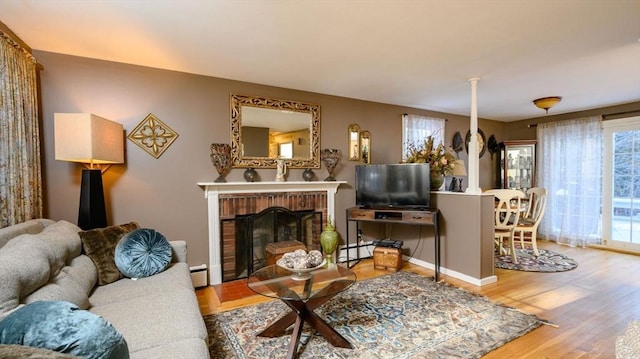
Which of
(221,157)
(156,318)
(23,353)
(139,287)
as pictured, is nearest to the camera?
(23,353)

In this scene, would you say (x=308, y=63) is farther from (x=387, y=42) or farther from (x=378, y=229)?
(x=378, y=229)

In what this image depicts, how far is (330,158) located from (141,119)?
224 centimetres

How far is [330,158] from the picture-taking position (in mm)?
3977

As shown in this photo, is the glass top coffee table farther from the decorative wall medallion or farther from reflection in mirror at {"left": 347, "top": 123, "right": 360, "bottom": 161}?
reflection in mirror at {"left": 347, "top": 123, "right": 360, "bottom": 161}

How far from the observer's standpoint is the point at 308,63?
291cm

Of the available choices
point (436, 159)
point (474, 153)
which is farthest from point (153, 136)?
point (474, 153)

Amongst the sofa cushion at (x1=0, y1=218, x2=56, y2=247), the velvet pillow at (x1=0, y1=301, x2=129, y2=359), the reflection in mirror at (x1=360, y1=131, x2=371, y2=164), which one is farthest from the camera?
the reflection in mirror at (x1=360, y1=131, x2=371, y2=164)

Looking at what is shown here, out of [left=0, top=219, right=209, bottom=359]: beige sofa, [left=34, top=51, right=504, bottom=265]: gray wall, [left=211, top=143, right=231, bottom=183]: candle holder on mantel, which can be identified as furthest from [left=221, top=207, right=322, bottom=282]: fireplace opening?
[left=0, top=219, right=209, bottom=359]: beige sofa

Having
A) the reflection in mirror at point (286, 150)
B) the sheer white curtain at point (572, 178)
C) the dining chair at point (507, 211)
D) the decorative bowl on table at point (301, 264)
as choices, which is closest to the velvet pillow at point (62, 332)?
the decorative bowl on table at point (301, 264)

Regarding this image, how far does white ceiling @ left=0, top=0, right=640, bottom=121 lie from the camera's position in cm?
195

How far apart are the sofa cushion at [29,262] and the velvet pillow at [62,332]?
0.41 meters

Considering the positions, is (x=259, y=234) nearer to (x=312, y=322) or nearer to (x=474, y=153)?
(x=312, y=322)

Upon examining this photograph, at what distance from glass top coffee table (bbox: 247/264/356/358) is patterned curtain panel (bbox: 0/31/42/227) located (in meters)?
1.82

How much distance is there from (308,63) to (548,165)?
512 cm
